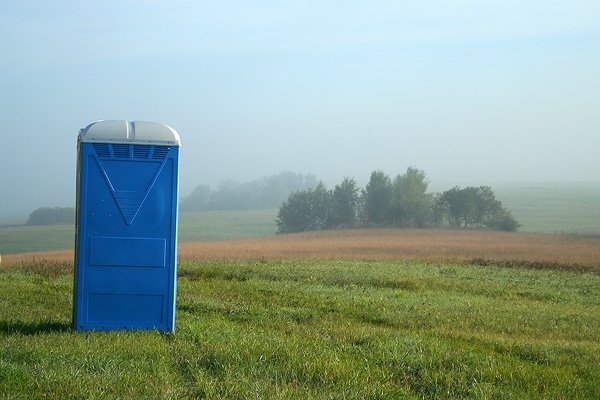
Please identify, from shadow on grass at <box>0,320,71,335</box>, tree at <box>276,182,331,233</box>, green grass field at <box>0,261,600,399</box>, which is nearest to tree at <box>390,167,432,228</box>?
tree at <box>276,182,331,233</box>

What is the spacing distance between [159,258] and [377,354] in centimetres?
308

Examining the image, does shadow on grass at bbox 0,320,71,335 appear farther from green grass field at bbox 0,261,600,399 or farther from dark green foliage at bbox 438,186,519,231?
dark green foliage at bbox 438,186,519,231

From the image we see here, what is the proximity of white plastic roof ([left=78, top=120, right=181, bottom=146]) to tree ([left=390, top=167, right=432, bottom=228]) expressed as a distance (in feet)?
143

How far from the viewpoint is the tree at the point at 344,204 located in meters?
62.9

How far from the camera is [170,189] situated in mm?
11484

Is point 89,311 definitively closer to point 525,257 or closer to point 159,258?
point 159,258

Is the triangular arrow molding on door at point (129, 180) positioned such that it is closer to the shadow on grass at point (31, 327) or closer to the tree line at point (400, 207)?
the shadow on grass at point (31, 327)

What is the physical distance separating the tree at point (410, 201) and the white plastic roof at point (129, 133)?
43585mm

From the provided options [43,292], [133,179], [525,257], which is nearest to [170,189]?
[133,179]

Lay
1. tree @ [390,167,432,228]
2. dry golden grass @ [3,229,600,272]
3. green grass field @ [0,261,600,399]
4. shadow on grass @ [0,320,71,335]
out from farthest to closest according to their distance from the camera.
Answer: tree @ [390,167,432,228] < dry golden grass @ [3,229,600,272] < shadow on grass @ [0,320,71,335] < green grass field @ [0,261,600,399]

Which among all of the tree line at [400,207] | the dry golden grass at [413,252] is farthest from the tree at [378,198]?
the dry golden grass at [413,252]

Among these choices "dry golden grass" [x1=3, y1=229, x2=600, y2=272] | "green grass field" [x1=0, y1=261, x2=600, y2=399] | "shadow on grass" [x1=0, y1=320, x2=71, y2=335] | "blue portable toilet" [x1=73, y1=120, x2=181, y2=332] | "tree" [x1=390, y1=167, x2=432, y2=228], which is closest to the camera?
"green grass field" [x1=0, y1=261, x2=600, y2=399]

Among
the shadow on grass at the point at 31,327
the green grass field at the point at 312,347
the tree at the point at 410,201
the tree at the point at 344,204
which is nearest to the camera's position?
the green grass field at the point at 312,347

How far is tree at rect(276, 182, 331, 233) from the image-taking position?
6556 centimetres
